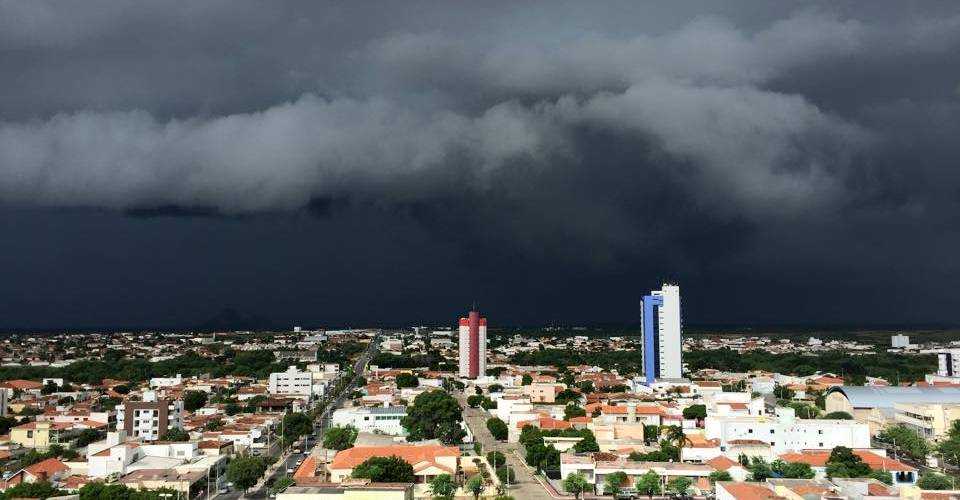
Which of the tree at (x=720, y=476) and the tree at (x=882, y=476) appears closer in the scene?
the tree at (x=882, y=476)

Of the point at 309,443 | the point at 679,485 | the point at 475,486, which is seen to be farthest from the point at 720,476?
the point at 309,443

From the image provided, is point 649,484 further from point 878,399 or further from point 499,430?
point 878,399

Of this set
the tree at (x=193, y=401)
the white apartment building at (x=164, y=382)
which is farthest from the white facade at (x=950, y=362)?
the white apartment building at (x=164, y=382)

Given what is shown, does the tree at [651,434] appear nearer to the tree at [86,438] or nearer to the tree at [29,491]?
the tree at [29,491]

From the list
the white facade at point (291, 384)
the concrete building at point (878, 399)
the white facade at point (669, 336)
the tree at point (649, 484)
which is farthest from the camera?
the white facade at point (669, 336)

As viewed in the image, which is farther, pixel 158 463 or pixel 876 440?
pixel 876 440

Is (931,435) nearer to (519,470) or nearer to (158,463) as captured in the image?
(519,470)

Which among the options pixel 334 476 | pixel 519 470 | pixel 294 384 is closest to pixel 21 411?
pixel 294 384
